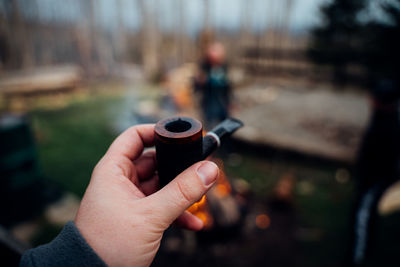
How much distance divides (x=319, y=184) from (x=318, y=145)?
3.76 feet

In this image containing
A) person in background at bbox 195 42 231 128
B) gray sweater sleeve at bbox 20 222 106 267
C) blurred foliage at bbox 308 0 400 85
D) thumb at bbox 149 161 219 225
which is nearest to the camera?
gray sweater sleeve at bbox 20 222 106 267

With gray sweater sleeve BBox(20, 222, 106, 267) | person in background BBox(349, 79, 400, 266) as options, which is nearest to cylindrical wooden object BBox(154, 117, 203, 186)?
gray sweater sleeve BBox(20, 222, 106, 267)

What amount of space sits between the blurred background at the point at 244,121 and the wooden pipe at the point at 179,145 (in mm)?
775

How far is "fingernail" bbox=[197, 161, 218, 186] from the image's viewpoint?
1.18 metres

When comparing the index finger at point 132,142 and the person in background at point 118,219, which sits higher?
the index finger at point 132,142

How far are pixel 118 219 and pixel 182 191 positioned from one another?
0.30 meters

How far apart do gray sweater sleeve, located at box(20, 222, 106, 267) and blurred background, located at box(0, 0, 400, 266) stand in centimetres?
41

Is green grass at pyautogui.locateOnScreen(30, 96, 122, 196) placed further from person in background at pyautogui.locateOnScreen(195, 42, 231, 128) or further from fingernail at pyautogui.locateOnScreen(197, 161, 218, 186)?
fingernail at pyautogui.locateOnScreen(197, 161, 218, 186)

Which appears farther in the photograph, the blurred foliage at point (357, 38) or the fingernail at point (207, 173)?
the blurred foliage at point (357, 38)

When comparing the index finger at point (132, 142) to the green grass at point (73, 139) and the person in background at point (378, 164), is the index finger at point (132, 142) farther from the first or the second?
the green grass at point (73, 139)

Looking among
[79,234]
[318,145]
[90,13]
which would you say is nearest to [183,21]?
[90,13]

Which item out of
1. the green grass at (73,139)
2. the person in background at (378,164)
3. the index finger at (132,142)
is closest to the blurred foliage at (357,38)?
the person in background at (378,164)

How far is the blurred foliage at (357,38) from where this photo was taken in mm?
3251

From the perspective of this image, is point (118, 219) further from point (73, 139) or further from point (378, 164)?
point (73, 139)
